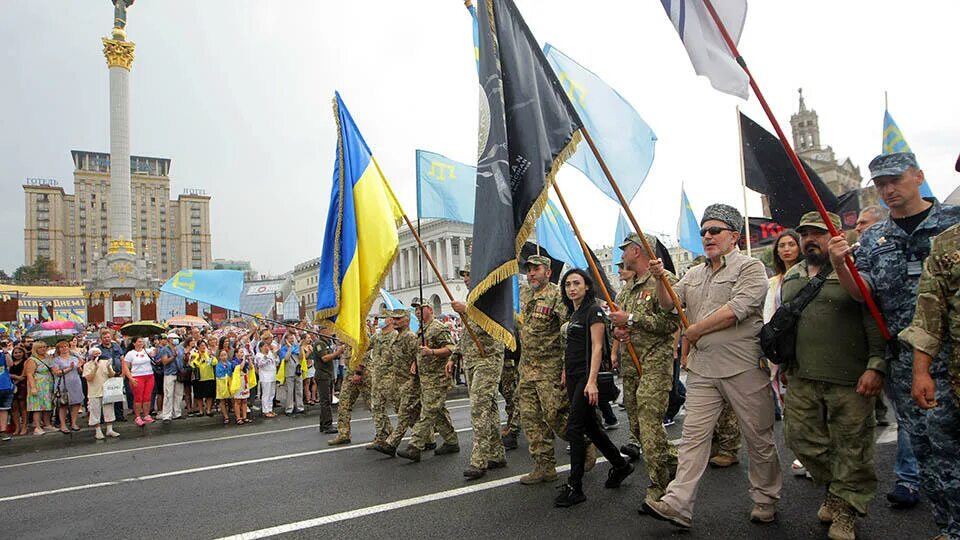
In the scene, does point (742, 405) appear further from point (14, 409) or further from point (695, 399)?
point (14, 409)

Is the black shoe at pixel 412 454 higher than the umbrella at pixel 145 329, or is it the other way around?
the umbrella at pixel 145 329

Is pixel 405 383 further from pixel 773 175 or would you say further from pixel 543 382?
pixel 773 175

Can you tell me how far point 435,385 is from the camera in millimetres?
7035

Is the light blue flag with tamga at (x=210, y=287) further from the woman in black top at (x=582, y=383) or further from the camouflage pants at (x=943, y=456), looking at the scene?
the camouflage pants at (x=943, y=456)

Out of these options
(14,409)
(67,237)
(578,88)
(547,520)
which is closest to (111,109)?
(14,409)

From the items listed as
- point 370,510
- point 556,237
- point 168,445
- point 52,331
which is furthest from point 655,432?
point 52,331

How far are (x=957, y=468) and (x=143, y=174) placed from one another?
598 feet

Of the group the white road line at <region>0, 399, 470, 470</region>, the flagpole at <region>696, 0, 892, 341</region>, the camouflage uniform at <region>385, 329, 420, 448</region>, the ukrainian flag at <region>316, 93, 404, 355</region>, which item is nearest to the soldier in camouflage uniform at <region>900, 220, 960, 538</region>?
the flagpole at <region>696, 0, 892, 341</region>

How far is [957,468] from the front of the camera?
301 cm

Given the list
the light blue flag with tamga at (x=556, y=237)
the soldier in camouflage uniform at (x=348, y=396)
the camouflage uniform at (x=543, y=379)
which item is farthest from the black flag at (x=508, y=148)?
the light blue flag with tamga at (x=556, y=237)

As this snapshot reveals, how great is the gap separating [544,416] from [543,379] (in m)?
0.31

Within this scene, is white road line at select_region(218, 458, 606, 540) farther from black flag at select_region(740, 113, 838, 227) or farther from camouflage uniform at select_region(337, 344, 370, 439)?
black flag at select_region(740, 113, 838, 227)

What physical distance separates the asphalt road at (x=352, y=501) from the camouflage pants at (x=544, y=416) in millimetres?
303

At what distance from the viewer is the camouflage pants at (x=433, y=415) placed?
6.91 m
